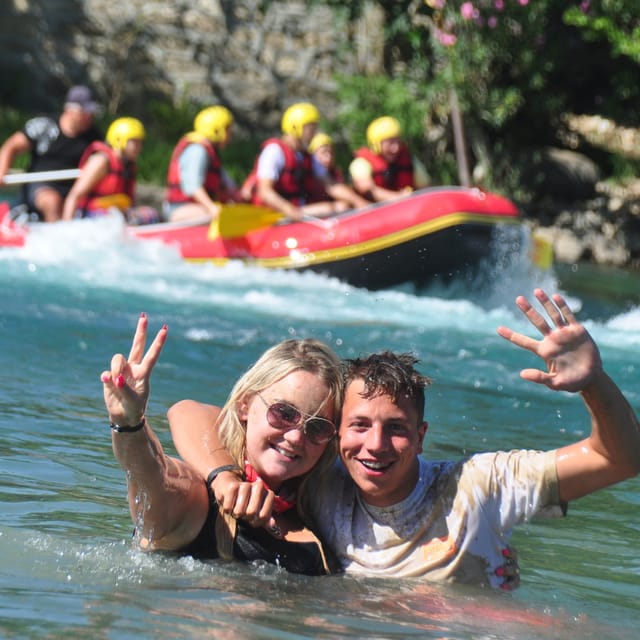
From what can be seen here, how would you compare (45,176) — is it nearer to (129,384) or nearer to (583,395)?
(129,384)

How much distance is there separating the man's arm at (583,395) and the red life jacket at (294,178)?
29.2 ft

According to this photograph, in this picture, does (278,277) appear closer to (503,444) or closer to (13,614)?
(503,444)

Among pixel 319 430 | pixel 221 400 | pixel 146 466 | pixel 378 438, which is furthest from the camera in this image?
pixel 221 400

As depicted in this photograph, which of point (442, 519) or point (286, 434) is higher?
point (286, 434)

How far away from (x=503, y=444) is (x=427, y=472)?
104 inches

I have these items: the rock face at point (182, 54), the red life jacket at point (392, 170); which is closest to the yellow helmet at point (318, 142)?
the red life jacket at point (392, 170)

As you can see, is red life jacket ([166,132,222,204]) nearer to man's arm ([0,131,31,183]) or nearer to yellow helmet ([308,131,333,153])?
yellow helmet ([308,131,333,153])

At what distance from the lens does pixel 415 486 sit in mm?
3627

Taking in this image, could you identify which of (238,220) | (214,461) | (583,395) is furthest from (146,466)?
(238,220)

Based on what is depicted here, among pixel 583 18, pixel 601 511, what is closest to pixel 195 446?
pixel 601 511

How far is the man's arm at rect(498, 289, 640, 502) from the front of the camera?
3.12 metres

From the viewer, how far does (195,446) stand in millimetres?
3662

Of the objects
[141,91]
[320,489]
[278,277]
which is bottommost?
[320,489]

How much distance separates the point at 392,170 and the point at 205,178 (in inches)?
78.3
